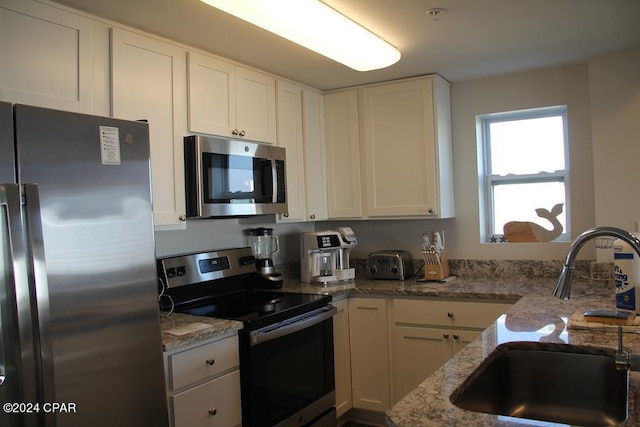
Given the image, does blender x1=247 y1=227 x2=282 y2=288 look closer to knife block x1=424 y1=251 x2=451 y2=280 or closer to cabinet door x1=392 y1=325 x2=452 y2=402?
cabinet door x1=392 y1=325 x2=452 y2=402

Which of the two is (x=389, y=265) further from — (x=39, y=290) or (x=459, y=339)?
(x=39, y=290)

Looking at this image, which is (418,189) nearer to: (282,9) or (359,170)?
(359,170)

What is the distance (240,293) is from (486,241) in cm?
171

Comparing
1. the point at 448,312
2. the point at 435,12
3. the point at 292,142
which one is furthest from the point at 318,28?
the point at 448,312

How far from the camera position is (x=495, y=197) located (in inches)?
141

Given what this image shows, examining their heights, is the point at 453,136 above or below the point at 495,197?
above

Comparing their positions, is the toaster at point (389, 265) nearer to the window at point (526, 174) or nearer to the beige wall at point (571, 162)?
the beige wall at point (571, 162)

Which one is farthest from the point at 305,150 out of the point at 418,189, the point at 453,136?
the point at 453,136

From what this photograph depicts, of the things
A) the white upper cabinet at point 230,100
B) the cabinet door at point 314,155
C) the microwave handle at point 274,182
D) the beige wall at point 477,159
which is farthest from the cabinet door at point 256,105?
the beige wall at point 477,159

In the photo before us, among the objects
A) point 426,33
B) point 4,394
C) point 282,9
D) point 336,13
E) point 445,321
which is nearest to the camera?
point 4,394

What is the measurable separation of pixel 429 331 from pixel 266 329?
43.1 inches

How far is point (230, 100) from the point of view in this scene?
111 inches

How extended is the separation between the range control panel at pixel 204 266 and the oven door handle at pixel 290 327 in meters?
0.59

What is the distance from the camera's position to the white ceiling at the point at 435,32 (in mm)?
2184
